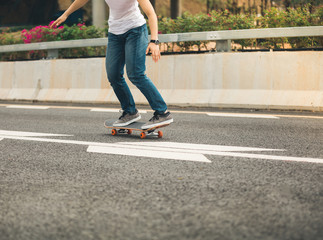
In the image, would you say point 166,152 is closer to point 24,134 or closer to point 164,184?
point 164,184

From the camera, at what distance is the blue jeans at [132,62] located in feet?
19.0

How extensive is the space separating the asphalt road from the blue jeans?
511 mm

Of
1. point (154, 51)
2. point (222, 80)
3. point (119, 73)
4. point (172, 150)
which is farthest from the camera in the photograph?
point (222, 80)

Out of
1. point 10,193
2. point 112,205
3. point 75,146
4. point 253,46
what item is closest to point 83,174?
point 10,193

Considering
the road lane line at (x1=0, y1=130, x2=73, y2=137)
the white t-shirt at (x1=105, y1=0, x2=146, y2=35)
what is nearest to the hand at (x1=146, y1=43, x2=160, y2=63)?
the white t-shirt at (x1=105, y1=0, x2=146, y2=35)

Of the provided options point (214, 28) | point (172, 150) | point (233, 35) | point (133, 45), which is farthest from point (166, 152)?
point (214, 28)

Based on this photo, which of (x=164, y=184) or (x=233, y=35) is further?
(x=233, y=35)

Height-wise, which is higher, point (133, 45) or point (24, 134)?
point (133, 45)

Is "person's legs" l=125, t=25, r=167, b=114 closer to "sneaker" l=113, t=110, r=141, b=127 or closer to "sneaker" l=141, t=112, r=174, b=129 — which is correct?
"sneaker" l=141, t=112, r=174, b=129

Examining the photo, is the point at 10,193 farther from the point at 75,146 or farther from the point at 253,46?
the point at 253,46

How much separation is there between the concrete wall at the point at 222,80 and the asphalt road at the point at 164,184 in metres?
2.35

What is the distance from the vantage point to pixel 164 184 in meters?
3.56

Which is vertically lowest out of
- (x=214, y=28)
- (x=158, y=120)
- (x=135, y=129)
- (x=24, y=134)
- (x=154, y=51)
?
(x=24, y=134)

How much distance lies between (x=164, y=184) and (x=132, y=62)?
2.48 meters
